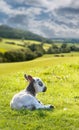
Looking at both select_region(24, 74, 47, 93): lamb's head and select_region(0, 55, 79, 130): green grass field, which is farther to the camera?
select_region(24, 74, 47, 93): lamb's head

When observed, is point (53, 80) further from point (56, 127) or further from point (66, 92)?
point (56, 127)

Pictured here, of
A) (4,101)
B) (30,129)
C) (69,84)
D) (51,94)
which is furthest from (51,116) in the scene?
(69,84)

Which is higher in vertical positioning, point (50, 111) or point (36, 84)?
point (36, 84)

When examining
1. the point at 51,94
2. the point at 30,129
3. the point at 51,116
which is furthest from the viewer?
the point at 51,94

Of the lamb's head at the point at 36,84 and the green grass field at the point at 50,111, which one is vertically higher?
the lamb's head at the point at 36,84

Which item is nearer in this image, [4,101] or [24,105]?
[24,105]

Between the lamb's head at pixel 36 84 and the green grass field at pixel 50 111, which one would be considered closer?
the green grass field at pixel 50 111

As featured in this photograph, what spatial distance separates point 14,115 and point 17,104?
87cm

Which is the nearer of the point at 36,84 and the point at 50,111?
the point at 50,111

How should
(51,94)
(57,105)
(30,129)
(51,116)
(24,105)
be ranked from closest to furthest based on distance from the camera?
1. (30,129)
2. (51,116)
3. (24,105)
4. (57,105)
5. (51,94)

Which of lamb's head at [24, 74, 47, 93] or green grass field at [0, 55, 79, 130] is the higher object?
lamb's head at [24, 74, 47, 93]

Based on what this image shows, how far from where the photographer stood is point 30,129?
14.2m

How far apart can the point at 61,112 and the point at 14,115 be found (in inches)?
94.4

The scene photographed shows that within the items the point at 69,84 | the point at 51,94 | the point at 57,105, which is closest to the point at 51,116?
the point at 57,105
